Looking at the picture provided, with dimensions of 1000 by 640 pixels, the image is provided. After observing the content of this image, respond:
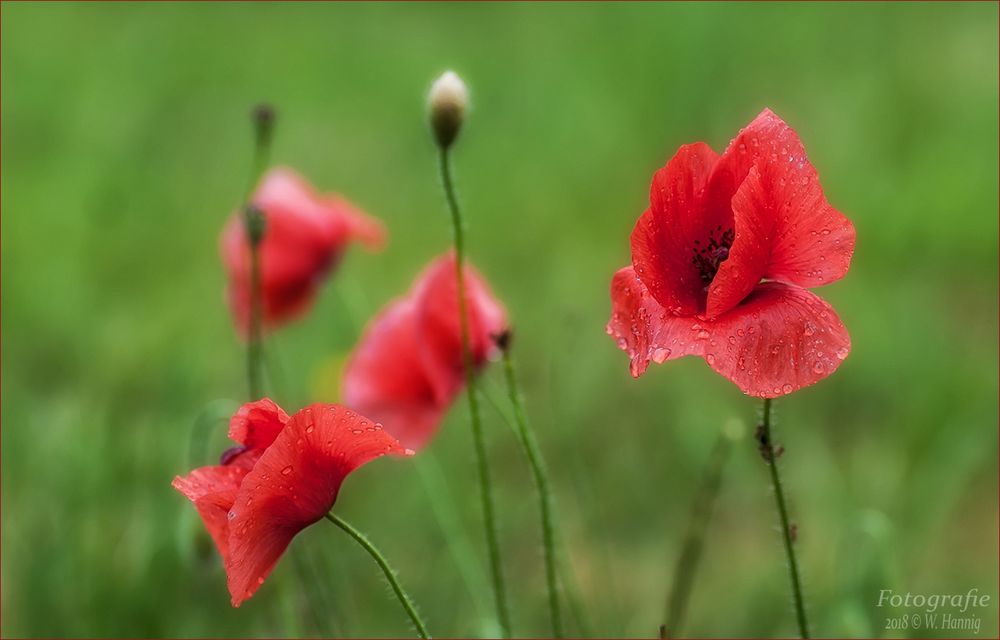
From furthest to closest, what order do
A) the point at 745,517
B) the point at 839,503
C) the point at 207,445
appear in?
the point at 745,517 → the point at 839,503 → the point at 207,445

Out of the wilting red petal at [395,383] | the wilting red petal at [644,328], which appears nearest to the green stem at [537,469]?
the wilting red petal at [644,328]

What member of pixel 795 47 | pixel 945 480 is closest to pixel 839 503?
pixel 945 480

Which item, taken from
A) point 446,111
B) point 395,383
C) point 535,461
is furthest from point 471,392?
point 395,383

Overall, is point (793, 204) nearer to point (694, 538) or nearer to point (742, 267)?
point (742, 267)

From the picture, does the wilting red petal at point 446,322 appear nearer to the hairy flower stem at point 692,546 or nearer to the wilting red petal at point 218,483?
the hairy flower stem at point 692,546

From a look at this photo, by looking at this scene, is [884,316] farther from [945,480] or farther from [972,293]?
[945,480]

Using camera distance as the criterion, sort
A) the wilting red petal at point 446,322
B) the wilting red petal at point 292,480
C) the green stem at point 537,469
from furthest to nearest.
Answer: the wilting red petal at point 446,322 → the green stem at point 537,469 → the wilting red petal at point 292,480
